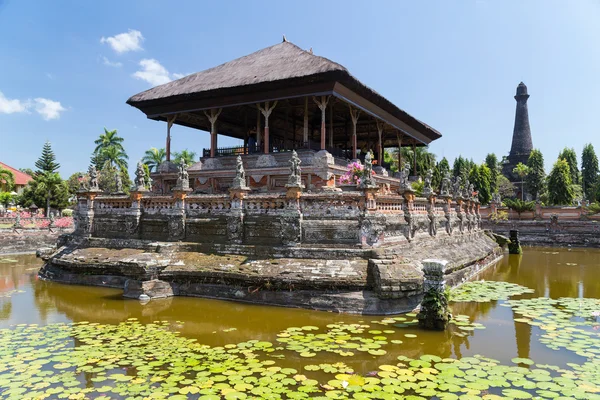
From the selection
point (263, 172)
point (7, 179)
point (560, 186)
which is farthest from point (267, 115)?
point (7, 179)

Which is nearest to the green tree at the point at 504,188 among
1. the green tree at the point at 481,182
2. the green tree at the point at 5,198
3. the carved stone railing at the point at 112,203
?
the green tree at the point at 481,182

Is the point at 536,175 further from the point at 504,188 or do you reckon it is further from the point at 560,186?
the point at 560,186

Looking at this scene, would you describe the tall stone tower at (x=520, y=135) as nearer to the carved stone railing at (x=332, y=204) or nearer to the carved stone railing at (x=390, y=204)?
the carved stone railing at (x=390, y=204)

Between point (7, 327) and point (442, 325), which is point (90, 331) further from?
point (442, 325)

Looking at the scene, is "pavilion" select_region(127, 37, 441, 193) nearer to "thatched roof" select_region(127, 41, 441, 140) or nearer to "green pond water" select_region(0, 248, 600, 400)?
"thatched roof" select_region(127, 41, 441, 140)

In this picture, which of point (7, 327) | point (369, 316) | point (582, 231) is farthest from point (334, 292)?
point (582, 231)

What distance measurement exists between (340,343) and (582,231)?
97.2 ft

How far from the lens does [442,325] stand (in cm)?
795

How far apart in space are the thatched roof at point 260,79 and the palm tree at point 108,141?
3626 centimetres

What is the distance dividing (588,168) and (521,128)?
13364mm

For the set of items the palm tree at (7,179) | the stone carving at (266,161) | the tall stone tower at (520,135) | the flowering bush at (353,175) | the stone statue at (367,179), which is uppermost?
the tall stone tower at (520,135)

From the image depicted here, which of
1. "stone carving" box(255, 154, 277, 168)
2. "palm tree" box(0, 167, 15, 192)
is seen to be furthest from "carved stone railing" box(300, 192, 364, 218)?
"palm tree" box(0, 167, 15, 192)

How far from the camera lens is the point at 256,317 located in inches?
356

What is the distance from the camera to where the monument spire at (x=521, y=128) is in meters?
68.5
